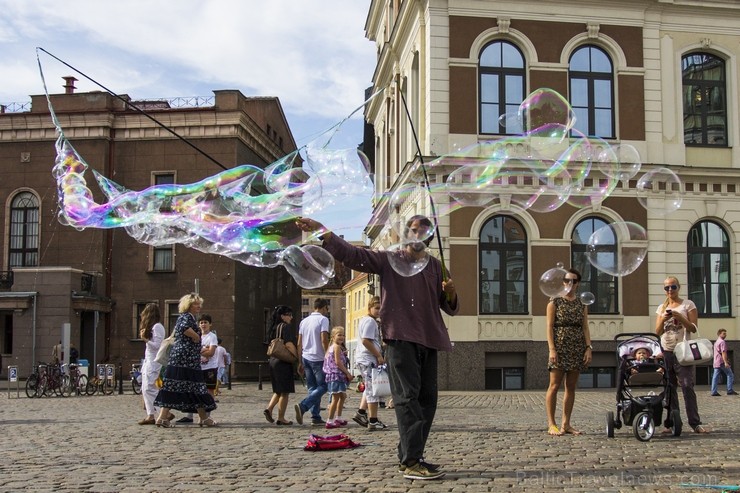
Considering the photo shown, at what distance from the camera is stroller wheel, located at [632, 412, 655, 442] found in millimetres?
9828

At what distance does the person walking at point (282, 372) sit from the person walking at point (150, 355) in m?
1.75

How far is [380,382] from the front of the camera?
40.4 feet

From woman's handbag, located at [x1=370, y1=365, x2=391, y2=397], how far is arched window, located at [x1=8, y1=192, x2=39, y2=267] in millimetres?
28703

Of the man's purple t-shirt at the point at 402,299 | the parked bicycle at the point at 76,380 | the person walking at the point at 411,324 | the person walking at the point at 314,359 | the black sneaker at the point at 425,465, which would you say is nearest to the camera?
the black sneaker at the point at 425,465

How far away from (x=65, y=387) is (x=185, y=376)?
45.2 ft

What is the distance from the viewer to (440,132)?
24.8 metres

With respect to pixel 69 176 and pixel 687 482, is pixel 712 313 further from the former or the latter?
pixel 687 482

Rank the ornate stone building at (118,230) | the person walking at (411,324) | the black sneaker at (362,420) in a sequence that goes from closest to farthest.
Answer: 1. the person walking at (411,324)
2. the black sneaker at (362,420)
3. the ornate stone building at (118,230)

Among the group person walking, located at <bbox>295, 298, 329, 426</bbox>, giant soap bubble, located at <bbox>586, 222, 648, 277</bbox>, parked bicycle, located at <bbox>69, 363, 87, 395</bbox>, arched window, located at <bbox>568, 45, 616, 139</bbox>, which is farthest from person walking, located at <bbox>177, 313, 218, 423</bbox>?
arched window, located at <bbox>568, 45, 616, 139</bbox>

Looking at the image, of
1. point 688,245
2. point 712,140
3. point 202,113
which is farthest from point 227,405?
point 202,113

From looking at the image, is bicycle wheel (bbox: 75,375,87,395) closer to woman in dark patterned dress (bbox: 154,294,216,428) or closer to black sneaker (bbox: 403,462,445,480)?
woman in dark patterned dress (bbox: 154,294,216,428)

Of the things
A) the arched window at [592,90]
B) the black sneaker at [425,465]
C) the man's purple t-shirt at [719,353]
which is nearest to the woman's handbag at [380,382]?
the black sneaker at [425,465]

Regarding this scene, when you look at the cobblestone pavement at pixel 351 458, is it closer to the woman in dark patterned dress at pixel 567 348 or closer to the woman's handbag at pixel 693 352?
the woman in dark patterned dress at pixel 567 348

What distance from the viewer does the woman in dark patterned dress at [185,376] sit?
12250mm
